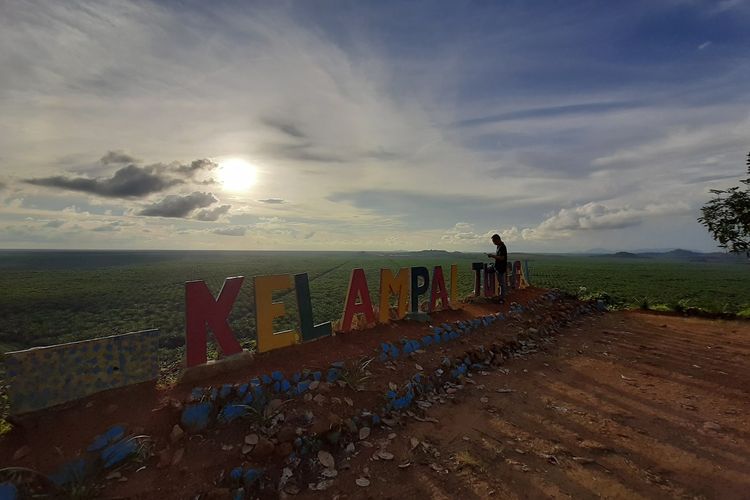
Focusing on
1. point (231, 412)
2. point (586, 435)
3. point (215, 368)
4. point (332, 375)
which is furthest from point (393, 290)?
point (231, 412)

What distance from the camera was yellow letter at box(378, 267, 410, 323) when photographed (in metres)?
10.1

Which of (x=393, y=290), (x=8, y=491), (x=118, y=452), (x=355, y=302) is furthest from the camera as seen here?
(x=393, y=290)

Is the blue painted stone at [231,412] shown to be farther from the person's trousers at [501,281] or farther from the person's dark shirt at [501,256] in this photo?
the person's trousers at [501,281]

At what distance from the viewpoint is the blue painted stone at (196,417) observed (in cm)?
510

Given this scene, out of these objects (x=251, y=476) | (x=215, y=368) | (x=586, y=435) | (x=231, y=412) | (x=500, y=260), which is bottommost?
(x=586, y=435)

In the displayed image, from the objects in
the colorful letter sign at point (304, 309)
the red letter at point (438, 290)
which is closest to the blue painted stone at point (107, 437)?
the colorful letter sign at point (304, 309)

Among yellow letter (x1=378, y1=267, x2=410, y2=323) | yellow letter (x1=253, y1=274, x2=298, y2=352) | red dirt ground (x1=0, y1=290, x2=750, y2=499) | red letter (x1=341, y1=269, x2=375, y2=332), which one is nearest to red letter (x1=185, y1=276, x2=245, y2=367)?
yellow letter (x1=253, y1=274, x2=298, y2=352)

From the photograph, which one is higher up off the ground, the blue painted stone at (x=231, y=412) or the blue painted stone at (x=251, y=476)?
the blue painted stone at (x=231, y=412)

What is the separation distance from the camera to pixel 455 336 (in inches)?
399

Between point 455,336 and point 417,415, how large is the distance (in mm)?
3823

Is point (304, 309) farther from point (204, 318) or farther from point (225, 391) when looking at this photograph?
point (225, 391)

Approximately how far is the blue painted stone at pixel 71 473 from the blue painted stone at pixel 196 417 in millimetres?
1128

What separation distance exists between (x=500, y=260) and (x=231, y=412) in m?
11.4

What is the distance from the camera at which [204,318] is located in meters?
6.49
